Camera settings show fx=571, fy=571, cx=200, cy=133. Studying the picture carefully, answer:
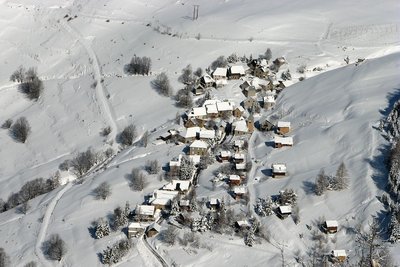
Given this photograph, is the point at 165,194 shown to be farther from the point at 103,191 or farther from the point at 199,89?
the point at 199,89

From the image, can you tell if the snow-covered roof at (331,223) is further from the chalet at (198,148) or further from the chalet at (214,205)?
the chalet at (198,148)

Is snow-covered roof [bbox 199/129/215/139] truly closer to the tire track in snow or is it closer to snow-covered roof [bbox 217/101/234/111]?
snow-covered roof [bbox 217/101/234/111]

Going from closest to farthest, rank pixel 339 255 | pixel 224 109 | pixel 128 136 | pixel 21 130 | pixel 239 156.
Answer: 1. pixel 339 255
2. pixel 239 156
3. pixel 224 109
4. pixel 128 136
5. pixel 21 130

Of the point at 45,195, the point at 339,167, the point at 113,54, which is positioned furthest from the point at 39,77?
the point at 339,167


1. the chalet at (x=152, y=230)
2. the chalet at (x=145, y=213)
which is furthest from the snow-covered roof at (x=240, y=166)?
→ the chalet at (x=152, y=230)

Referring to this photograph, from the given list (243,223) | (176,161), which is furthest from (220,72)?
(243,223)

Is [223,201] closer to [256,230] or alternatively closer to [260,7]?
[256,230]
